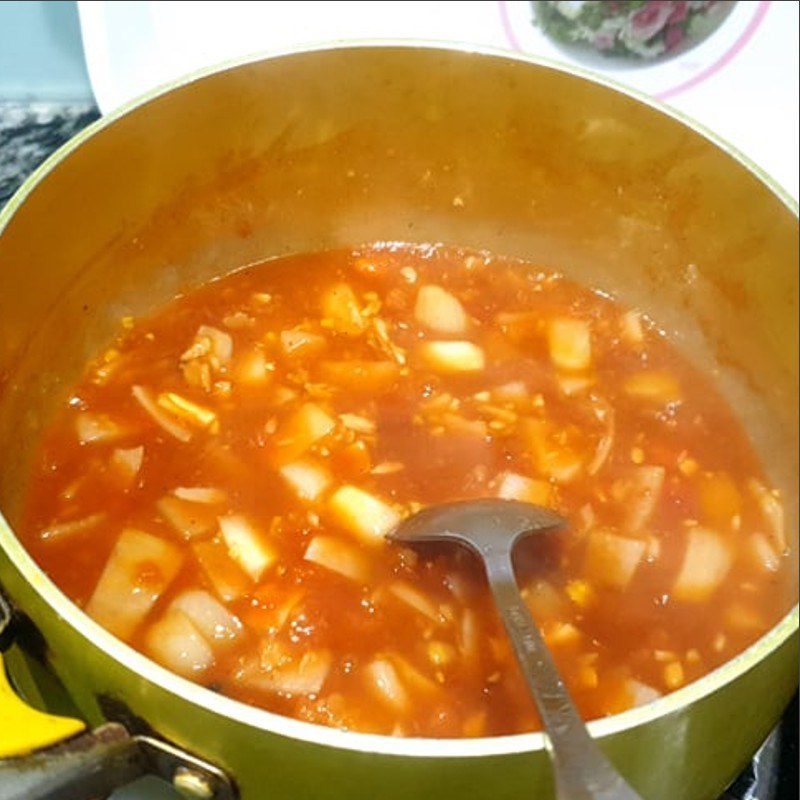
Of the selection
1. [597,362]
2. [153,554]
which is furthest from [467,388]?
[153,554]

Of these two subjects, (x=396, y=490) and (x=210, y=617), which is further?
(x=396, y=490)

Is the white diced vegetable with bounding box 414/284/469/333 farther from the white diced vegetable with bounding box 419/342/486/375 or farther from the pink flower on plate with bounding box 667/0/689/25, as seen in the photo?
the pink flower on plate with bounding box 667/0/689/25

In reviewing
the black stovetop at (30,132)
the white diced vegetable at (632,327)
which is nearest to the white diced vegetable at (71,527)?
the black stovetop at (30,132)

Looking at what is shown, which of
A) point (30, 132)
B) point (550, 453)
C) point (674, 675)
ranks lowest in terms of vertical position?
point (674, 675)

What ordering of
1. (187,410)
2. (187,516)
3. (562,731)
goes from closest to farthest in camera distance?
(562,731)
(187,516)
(187,410)

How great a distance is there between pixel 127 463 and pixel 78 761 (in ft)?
1.52

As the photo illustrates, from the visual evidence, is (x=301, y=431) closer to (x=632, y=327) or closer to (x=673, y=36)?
(x=632, y=327)

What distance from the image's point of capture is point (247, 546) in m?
1.12

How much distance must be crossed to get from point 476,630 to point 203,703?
1.21ft

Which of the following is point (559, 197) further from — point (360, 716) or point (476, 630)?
point (360, 716)

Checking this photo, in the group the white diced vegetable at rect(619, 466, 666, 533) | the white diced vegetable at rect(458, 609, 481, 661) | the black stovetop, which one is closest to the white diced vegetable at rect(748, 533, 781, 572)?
the white diced vegetable at rect(619, 466, 666, 533)

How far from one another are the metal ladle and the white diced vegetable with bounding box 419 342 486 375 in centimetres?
22

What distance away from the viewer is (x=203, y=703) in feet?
2.44

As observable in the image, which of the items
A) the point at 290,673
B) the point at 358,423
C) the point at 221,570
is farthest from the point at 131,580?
the point at 358,423
